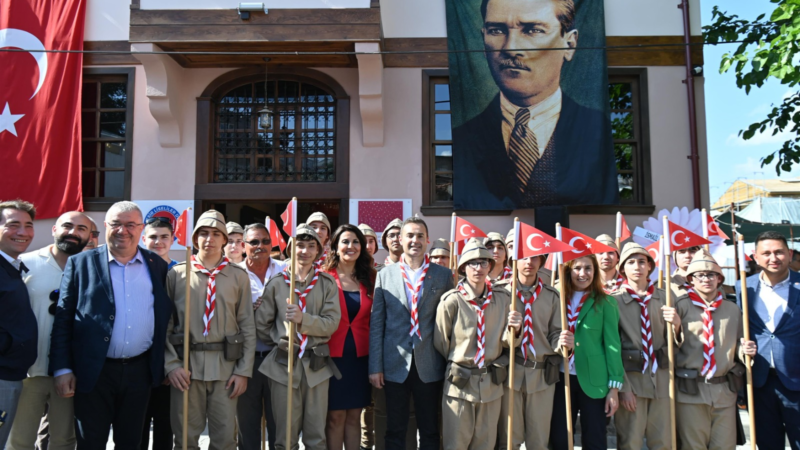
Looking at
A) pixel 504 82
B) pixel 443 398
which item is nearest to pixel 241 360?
pixel 443 398

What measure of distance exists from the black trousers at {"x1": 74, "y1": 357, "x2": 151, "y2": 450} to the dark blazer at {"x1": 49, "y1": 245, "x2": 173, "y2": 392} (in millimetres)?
87

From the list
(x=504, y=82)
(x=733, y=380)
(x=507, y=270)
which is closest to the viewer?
(x=733, y=380)

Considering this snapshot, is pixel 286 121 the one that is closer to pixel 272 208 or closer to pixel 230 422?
pixel 272 208

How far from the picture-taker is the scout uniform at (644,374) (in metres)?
4.46

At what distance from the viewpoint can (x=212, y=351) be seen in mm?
4133

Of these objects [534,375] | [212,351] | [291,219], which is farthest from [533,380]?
[212,351]

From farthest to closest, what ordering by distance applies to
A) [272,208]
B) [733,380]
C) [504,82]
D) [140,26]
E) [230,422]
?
[272,208]
[504,82]
[140,26]
[733,380]
[230,422]

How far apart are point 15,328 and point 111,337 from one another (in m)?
0.53

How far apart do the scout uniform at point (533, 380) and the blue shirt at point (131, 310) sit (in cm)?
247

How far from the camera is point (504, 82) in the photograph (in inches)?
329

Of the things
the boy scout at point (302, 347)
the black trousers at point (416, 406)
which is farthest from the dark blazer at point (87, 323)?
the black trousers at point (416, 406)

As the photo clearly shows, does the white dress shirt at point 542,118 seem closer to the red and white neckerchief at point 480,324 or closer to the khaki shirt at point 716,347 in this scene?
the khaki shirt at point 716,347

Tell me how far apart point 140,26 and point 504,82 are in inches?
194

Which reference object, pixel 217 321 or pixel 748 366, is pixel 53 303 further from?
pixel 748 366
